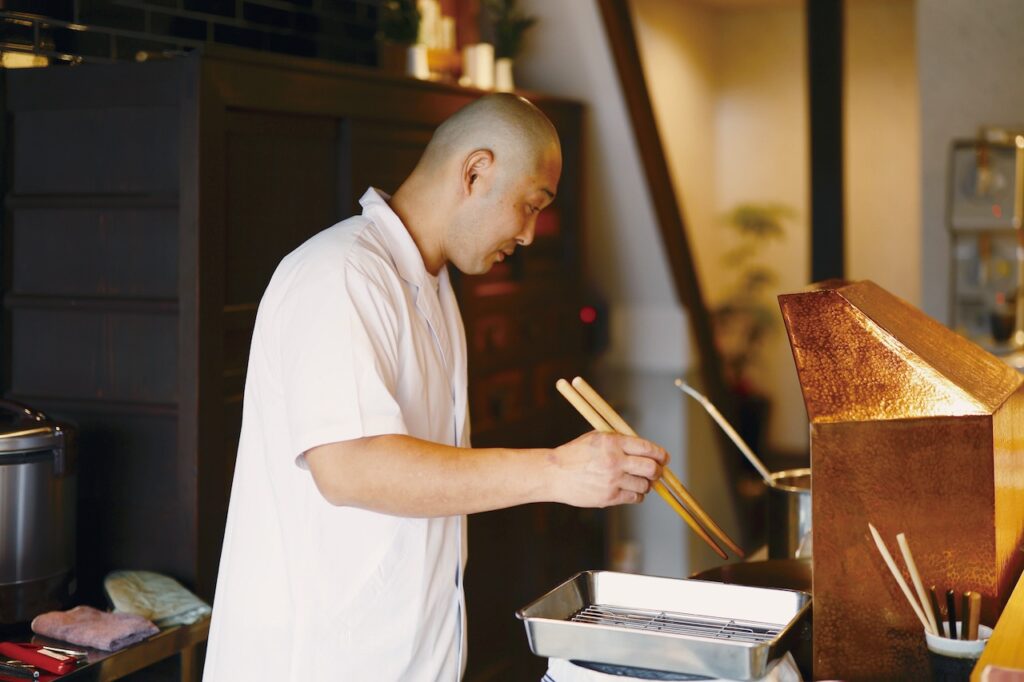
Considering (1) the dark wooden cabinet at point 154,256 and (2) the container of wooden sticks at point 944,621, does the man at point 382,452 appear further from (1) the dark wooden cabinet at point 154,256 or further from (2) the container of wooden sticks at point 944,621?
(1) the dark wooden cabinet at point 154,256

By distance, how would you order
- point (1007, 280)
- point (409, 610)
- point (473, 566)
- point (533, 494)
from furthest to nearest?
point (1007, 280) < point (473, 566) < point (409, 610) < point (533, 494)

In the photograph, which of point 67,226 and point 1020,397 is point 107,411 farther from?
point 1020,397

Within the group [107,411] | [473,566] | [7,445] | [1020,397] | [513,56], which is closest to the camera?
[1020,397]

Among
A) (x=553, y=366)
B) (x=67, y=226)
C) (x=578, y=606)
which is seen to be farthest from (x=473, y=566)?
(x=578, y=606)

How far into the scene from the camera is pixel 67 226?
9.52 feet

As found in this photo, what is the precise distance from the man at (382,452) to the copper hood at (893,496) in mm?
A: 242

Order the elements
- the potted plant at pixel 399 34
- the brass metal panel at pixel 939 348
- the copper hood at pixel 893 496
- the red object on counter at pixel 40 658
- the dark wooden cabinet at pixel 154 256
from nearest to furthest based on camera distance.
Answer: the copper hood at pixel 893 496 → the brass metal panel at pixel 939 348 → the red object on counter at pixel 40 658 → the dark wooden cabinet at pixel 154 256 → the potted plant at pixel 399 34

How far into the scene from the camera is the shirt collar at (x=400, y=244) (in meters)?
1.99

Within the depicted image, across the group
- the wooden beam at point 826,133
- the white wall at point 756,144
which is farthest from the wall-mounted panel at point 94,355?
the white wall at point 756,144

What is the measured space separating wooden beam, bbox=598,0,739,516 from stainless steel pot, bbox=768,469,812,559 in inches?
106

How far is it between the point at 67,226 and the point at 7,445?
71 centimetres

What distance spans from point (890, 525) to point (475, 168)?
0.91 meters

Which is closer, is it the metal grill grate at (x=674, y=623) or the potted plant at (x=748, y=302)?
the metal grill grate at (x=674, y=623)

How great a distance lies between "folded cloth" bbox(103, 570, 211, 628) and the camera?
8.47 ft
